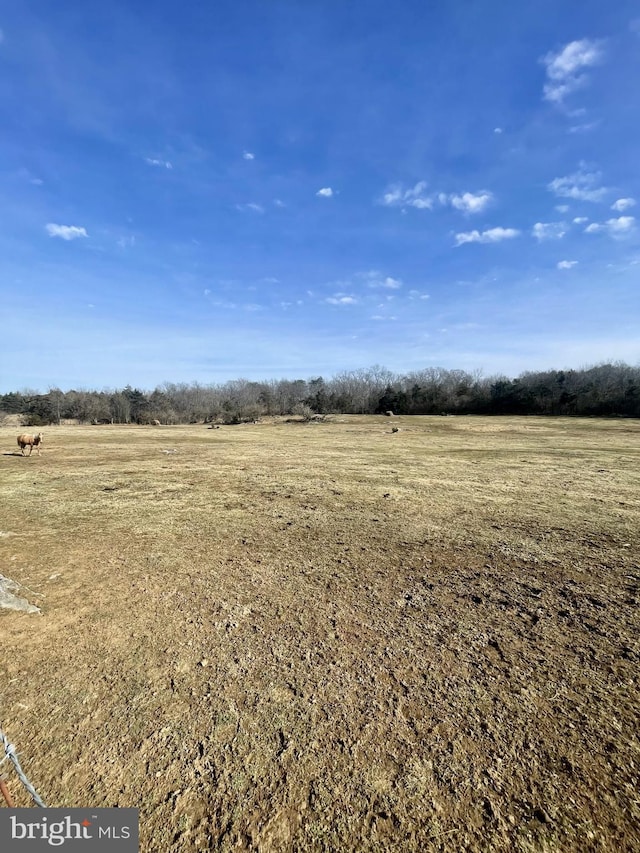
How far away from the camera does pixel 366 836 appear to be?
218 cm

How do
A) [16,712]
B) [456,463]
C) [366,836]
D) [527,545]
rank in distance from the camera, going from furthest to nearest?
[456,463], [527,545], [16,712], [366,836]

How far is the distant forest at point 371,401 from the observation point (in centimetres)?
5812

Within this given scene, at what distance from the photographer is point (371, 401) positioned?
77500mm

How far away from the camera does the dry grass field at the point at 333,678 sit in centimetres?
233

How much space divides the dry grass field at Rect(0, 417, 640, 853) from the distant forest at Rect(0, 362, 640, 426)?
175ft

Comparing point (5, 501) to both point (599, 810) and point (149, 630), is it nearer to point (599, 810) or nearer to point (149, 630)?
point (149, 630)

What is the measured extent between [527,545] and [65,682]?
23.1ft

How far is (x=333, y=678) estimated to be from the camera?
346 cm

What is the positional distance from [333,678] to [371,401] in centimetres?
7521

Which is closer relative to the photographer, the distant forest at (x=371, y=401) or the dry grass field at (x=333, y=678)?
the dry grass field at (x=333, y=678)

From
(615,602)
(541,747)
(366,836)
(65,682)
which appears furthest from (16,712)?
(615,602)

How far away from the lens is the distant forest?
58.1 m

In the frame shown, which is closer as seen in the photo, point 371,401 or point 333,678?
point 333,678

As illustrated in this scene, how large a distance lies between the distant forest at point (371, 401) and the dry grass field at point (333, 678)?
5324 cm
